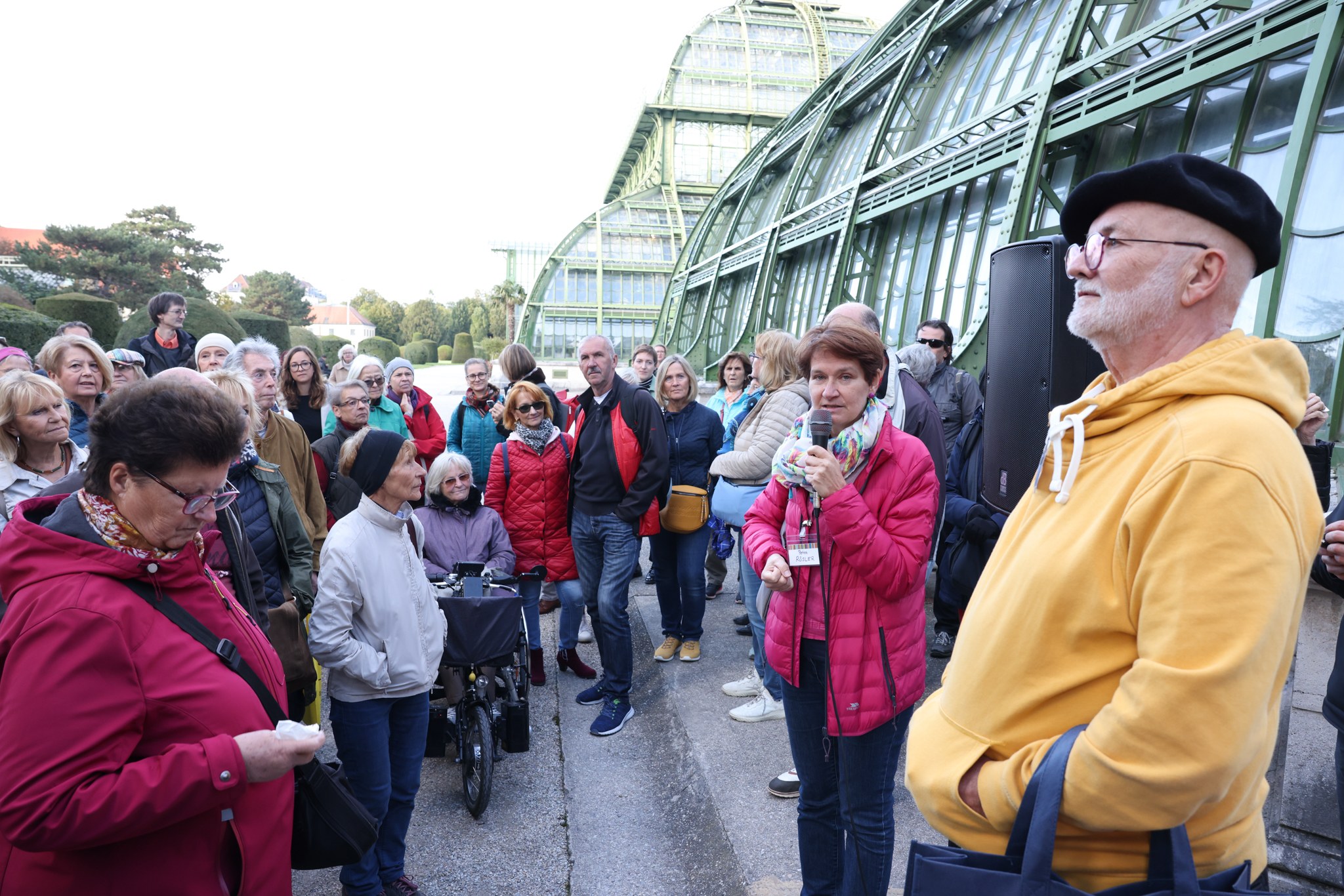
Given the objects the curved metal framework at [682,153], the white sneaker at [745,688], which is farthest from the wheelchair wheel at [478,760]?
the curved metal framework at [682,153]

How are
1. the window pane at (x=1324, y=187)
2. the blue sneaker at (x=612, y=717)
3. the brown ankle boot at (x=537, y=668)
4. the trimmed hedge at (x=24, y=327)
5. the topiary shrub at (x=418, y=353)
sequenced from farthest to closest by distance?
the topiary shrub at (x=418, y=353), the trimmed hedge at (x=24, y=327), the brown ankle boot at (x=537, y=668), the blue sneaker at (x=612, y=717), the window pane at (x=1324, y=187)

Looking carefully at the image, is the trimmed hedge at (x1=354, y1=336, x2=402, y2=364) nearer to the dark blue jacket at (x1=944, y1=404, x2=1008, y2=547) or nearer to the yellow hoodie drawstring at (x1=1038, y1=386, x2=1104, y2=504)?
the dark blue jacket at (x1=944, y1=404, x2=1008, y2=547)

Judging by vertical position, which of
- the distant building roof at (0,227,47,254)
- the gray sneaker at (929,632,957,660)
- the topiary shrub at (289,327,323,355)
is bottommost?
the gray sneaker at (929,632,957,660)

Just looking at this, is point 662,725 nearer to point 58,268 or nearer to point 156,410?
point 156,410

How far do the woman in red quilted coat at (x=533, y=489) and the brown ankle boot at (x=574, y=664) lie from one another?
46cm

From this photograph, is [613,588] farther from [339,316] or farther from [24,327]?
[339,316]

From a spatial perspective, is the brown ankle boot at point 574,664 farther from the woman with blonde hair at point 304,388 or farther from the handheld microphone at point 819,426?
the handheld microphone at point 819,426

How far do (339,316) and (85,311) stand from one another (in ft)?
348

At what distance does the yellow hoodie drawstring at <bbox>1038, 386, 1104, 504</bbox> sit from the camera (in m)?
1.40

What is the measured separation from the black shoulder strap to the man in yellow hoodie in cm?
157

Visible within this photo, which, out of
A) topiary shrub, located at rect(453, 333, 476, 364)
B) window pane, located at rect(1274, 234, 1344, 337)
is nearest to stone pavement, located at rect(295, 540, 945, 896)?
window pane, located at rect(1274, 234, 1344, 337)

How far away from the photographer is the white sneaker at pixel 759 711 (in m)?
4.87

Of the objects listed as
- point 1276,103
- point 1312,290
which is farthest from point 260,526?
point 1276,103

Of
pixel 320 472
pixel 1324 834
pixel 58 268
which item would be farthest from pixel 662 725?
pixel 58 268
